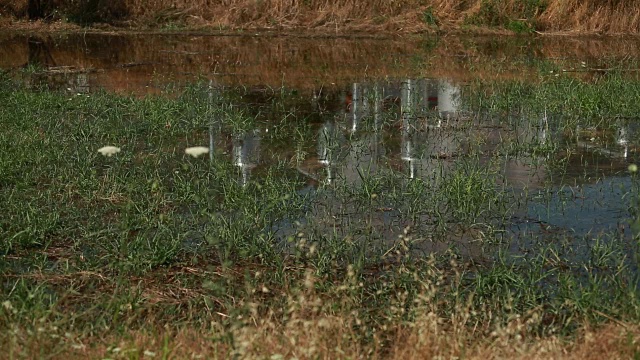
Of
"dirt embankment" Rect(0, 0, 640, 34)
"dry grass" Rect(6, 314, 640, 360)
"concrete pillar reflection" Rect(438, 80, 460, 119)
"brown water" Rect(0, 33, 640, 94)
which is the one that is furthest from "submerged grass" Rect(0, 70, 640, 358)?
"dirt embankment" Rect(0, 0, 640, 34)

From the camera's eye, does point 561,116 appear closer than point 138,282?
No

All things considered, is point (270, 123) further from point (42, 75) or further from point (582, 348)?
point (582, 348)

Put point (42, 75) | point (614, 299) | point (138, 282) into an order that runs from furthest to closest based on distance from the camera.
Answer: point (42, 75) < point (138, 282) < point (614, 299)

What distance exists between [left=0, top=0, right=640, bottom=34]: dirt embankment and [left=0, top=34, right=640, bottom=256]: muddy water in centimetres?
127

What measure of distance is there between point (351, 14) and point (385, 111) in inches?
435

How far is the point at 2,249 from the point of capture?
6.04 metres

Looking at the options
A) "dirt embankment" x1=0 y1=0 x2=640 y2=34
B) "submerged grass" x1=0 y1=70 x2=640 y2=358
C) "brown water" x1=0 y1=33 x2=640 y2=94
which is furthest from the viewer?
"dirt embankment" x1=0 y1=0 x2=640 y2=34

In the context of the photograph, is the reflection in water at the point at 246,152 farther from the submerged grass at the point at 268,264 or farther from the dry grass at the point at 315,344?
the dry grass at the point at 315,344

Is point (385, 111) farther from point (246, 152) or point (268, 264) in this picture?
point (268, 264)

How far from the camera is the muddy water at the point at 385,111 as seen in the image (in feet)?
23.3

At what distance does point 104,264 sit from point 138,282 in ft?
1.39

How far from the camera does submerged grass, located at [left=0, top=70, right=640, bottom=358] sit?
4.31 meters

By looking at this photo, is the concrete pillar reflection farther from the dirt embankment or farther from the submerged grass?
the dirt embankment

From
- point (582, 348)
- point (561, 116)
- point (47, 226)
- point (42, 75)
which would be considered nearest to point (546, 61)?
point (561, 116)
